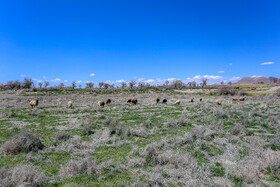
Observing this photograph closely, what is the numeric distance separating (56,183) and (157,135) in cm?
658

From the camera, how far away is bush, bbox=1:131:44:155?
6934 mm

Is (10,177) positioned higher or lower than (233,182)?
higher

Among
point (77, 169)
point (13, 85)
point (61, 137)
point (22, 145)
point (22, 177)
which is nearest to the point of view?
point (22, 177)

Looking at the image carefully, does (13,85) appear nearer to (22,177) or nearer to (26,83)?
(26,83)

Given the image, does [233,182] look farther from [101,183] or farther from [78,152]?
[78,152]

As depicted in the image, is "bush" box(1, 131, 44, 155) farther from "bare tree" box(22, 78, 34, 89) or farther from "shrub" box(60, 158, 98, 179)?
"bare tree" box(22, 78, 34, 89)

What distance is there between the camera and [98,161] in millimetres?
6379

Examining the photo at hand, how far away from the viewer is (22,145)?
715 cm

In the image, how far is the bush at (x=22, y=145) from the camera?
6.93 meters

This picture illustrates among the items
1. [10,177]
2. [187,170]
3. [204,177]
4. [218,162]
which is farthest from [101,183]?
[218,162]

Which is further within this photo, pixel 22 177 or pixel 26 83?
pixel 26 83

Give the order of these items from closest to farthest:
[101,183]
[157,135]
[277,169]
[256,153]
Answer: [101,183]
[277,169]
[256,153]
[157,135]

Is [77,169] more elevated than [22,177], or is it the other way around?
[22,177]

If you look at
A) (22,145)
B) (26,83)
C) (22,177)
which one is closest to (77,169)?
(22,177)
